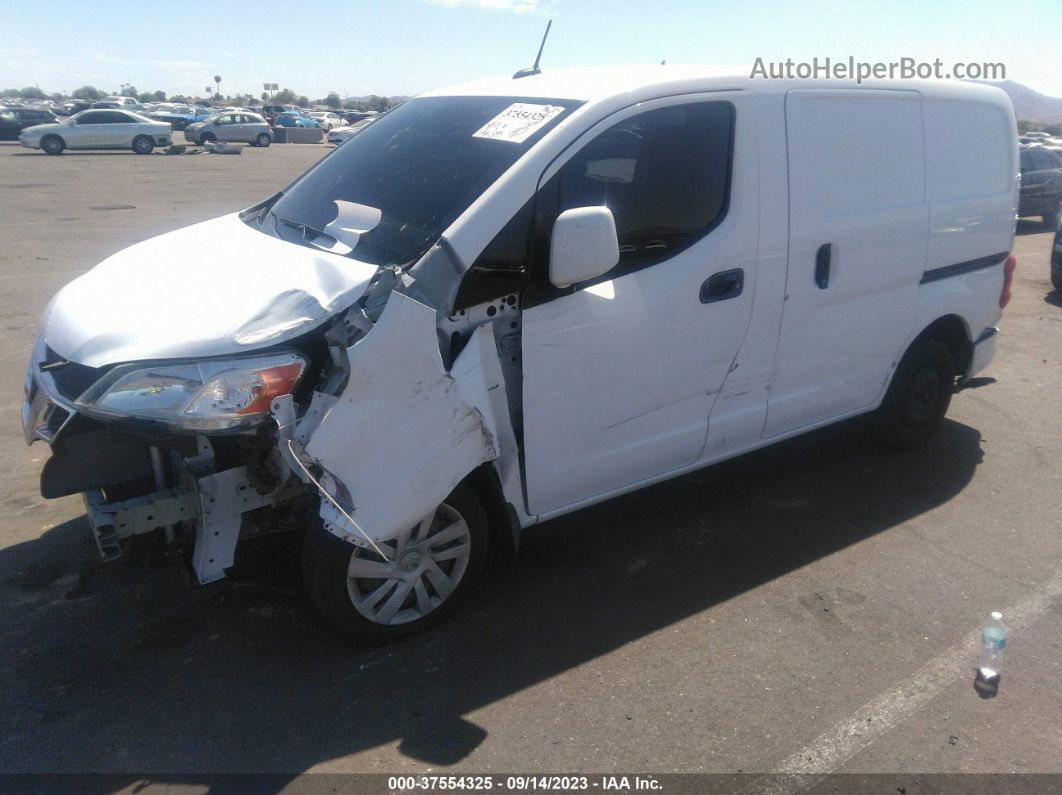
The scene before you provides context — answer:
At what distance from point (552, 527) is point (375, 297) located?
6.31 feet

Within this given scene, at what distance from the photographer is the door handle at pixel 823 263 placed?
4086 mm

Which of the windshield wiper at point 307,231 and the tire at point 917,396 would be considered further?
the tire at point 917,396

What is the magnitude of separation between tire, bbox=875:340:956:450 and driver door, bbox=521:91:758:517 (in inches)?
66.2

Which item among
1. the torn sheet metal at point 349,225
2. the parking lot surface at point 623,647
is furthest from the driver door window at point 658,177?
the parking lot surface at point 623,647

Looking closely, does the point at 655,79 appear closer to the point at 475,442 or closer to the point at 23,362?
the point at 475,442

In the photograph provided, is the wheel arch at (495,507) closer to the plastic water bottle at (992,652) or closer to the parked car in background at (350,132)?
the plastic water bottle at (992,652)

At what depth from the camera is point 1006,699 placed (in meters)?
3.19

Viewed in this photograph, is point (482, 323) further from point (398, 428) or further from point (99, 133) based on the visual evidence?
point (99, 133)

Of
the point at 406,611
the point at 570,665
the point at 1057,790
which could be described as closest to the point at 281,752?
the point at 406,611

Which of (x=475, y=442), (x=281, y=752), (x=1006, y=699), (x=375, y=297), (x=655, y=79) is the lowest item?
(x=1006, y=699)

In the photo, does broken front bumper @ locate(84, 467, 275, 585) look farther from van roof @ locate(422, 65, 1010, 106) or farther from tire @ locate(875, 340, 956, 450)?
tire @ locate(875, 340, 956, 450)

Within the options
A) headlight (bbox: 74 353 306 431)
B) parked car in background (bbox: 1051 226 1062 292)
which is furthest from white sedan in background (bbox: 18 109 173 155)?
headlight (bbox: 74 353 306 431)

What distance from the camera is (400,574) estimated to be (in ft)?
10.9

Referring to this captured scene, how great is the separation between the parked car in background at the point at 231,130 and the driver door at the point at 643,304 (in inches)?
1489
